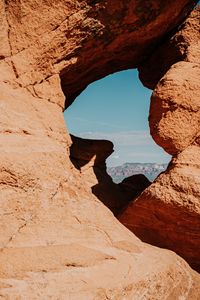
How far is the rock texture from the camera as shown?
588cm

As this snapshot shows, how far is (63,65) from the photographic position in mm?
6695

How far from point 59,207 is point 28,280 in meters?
1.14

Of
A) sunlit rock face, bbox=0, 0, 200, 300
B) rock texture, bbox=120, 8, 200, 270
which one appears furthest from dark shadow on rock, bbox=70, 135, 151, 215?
sunlit rock face, bbox=0, 0, 200, 300

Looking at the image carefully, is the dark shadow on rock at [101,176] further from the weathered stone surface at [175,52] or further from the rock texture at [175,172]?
the weathered stone surface at [175,52]

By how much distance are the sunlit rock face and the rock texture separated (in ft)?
1.17

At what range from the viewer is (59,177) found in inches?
206

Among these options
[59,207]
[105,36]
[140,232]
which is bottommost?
[140,232]

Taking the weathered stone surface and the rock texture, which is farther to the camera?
the weathered stone surface

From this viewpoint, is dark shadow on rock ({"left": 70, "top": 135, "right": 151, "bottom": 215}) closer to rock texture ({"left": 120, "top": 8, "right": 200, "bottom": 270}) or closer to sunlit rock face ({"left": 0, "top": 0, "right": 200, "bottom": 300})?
rock texture ({"left": 120, "top": 8, "right": 200, "bottom": 270})

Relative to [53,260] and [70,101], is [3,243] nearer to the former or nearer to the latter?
[53,260]

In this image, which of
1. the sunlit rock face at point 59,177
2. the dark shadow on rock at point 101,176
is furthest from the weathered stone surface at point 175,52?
the dark shadow on rock at point 101,176

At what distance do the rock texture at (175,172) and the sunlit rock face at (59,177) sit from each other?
356 mm

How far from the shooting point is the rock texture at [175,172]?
5879mm

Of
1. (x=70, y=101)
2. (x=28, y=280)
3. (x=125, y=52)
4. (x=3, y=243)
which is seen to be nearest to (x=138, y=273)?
(x=28, y=280)
